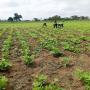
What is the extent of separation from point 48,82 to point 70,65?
85.3 inches

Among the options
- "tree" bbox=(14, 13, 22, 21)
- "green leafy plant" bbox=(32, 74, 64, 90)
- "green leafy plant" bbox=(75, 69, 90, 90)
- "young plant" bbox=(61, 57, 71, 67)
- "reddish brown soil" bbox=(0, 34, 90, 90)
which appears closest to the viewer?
"green leafy plant" bbox=(32, 74, 64, 90)

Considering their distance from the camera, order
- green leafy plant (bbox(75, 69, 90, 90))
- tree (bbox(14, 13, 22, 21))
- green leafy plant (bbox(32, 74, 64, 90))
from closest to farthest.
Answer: green leafy plant (bbox(32, 74, 64, 90)), green leafy plant (bbox(75, 69, 90, 90)), tree (bbox(14, 13, 22, 21))

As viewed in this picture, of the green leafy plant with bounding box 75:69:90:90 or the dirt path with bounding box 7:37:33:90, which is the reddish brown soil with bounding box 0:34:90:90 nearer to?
the dirt path with bounding box 7:37:33:90

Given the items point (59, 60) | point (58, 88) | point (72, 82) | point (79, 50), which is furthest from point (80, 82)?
point (79, 50)

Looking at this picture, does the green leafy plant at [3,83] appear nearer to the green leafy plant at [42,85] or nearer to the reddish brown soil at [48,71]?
the reddish brown soil at [48,71]

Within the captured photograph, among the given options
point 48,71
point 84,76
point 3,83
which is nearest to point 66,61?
point 48,71

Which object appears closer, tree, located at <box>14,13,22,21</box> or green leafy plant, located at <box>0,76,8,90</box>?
green leafy plant, located at <box>0,76,8,90</box>

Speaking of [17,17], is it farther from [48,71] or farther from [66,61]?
[48,71]

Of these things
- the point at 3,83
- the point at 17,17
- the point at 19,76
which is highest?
the point at 3,83

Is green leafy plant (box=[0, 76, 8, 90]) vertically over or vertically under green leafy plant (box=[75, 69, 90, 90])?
under

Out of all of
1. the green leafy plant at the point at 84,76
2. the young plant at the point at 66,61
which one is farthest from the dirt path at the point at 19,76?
the green leafy plant at the point at 84,76

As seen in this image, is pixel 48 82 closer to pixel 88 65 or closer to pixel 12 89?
pixel 12 89

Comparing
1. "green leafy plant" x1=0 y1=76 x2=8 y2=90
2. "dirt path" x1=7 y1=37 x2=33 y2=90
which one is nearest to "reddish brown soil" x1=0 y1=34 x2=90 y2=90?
"dirt path" x1=7 y1=37 x2=33 y2=90

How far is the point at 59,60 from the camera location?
460 inches
